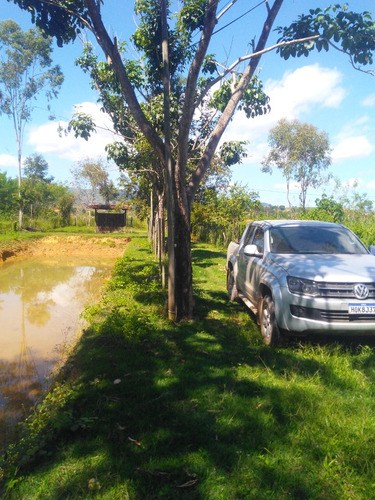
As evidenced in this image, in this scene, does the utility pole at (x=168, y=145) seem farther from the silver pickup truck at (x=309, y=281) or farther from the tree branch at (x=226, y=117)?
the silver pickup truck at (x=309, y=281)

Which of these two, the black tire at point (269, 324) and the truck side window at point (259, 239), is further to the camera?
the truck side window at point (259, 239)

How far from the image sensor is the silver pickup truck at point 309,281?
173 inches

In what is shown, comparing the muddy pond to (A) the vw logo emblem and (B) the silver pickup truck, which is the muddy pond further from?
(A) the vw logo emblem

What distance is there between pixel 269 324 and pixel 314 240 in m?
1.62

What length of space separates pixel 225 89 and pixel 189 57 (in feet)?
7.07

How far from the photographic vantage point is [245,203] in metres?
18.5

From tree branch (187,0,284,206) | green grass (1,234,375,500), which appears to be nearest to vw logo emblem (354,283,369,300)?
green grass (1,234,375,500)

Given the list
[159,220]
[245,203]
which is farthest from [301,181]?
[159,220]

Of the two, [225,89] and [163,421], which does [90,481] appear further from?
[225,89]

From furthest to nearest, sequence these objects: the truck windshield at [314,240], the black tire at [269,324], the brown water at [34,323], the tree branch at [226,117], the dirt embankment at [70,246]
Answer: the dirt embankment at [70,246] < the tree branch at [226,117] < the truck windshield at [314,240] < the brown water at [34,323] < the black tire at [269,324]

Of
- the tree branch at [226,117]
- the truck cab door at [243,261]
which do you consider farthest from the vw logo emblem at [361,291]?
the tree branch at [226,117]

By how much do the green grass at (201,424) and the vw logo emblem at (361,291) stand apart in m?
0.80

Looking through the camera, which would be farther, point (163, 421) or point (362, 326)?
point (362, 326)

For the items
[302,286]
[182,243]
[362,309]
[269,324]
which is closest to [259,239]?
[182,243]
